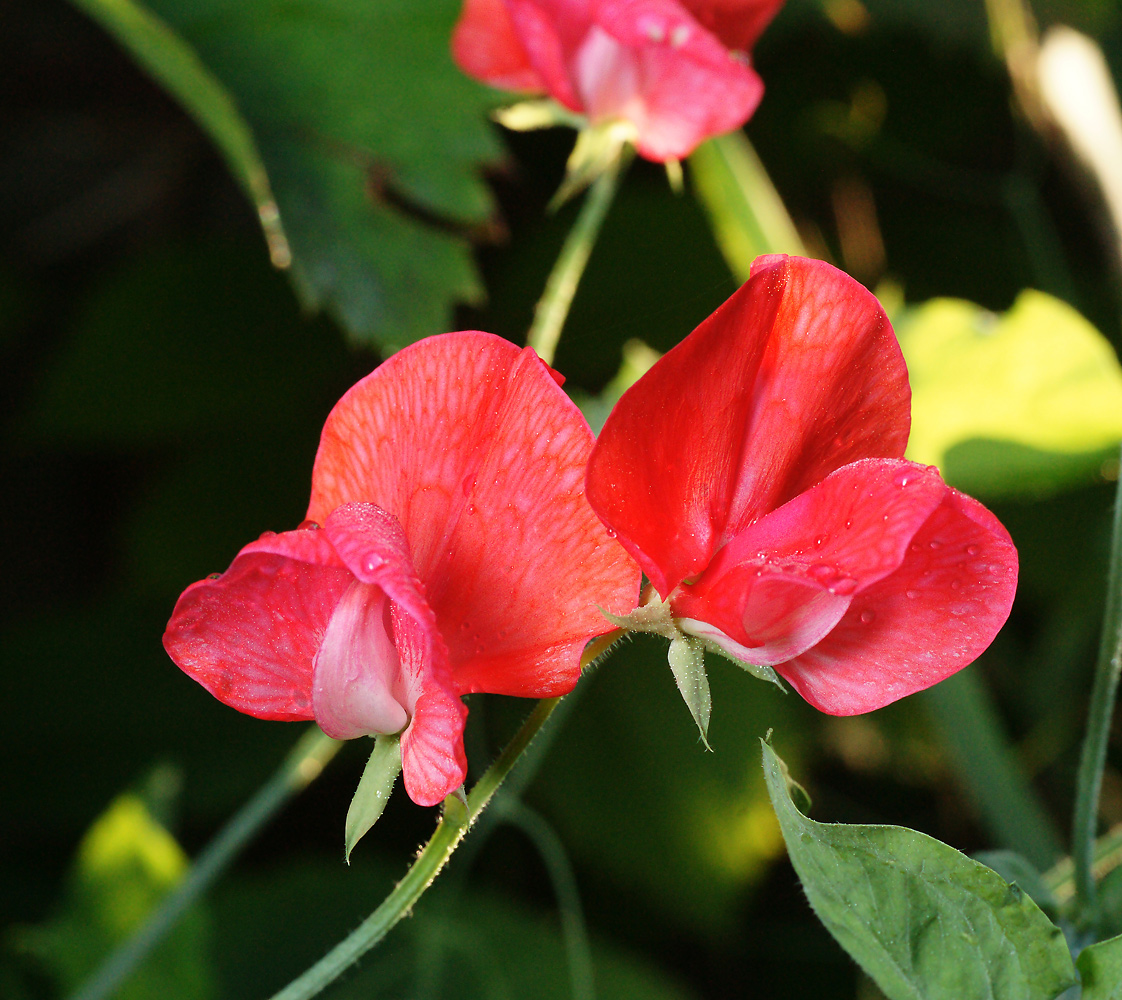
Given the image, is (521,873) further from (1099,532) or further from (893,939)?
(893,939)

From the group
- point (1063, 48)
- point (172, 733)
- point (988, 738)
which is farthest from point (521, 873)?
point (1063, 48)

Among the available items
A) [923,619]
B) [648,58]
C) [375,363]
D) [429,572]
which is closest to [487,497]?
[429,572]

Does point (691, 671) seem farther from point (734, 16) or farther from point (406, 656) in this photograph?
point (734, 16)

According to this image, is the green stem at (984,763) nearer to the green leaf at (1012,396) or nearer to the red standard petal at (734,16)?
the green leaf at (1012,396)

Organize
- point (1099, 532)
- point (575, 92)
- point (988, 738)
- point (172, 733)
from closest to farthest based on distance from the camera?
point (575, 92), point (988, 738), point (1099, 532), point (172, 733)

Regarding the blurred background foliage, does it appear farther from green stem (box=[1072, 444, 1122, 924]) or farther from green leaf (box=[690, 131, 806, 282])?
green stem (box=[1072, 444, 1122, 924])

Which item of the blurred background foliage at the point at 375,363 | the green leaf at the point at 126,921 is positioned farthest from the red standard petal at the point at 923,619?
the green leaf at the point at 126,921
